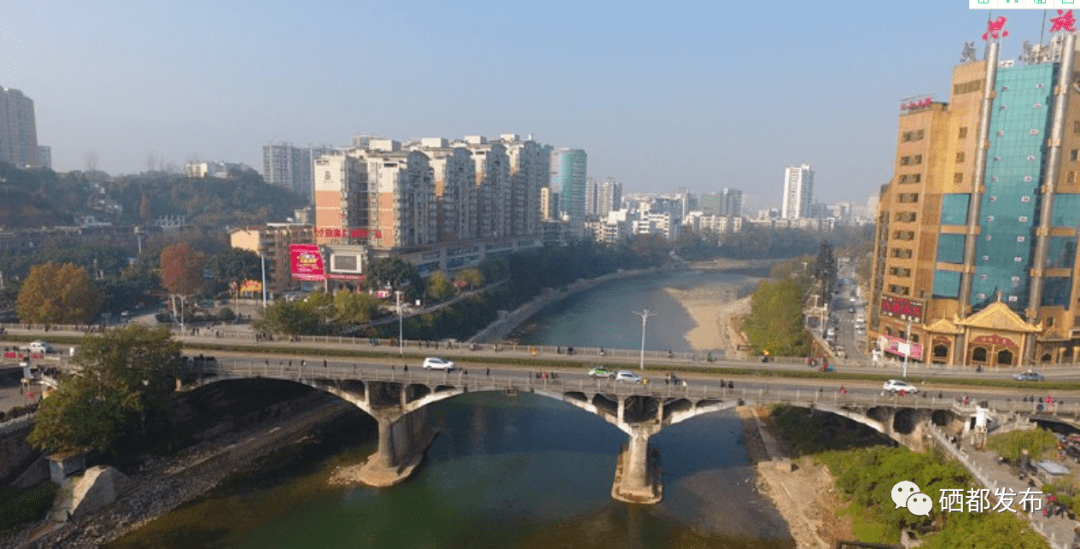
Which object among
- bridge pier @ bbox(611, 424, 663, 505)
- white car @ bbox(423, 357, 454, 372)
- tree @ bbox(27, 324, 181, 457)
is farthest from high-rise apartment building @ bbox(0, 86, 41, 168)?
bridge pier @ bbox(611, 424, 663, 505)

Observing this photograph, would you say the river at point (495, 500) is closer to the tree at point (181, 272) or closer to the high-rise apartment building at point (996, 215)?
the high-rise apartment building at point (996, 215)

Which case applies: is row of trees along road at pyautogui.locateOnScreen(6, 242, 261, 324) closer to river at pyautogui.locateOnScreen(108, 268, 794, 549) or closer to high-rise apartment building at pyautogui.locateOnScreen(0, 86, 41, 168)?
river at pyautogui.locateOnScreen(108, 268, 794, 549)

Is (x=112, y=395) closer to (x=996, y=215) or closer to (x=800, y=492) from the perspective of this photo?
(x=800, y=492)

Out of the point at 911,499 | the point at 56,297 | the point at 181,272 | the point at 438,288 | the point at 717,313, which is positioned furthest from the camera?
the point at 717,313

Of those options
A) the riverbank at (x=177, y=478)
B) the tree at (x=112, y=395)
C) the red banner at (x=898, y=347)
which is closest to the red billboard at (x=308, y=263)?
the riverbank at (x=177, y=478)

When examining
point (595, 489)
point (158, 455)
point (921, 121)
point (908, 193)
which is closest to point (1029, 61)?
point (921, 121)

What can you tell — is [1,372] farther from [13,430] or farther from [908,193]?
[908,193]

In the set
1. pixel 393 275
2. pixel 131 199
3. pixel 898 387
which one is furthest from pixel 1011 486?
pixel 131 199
